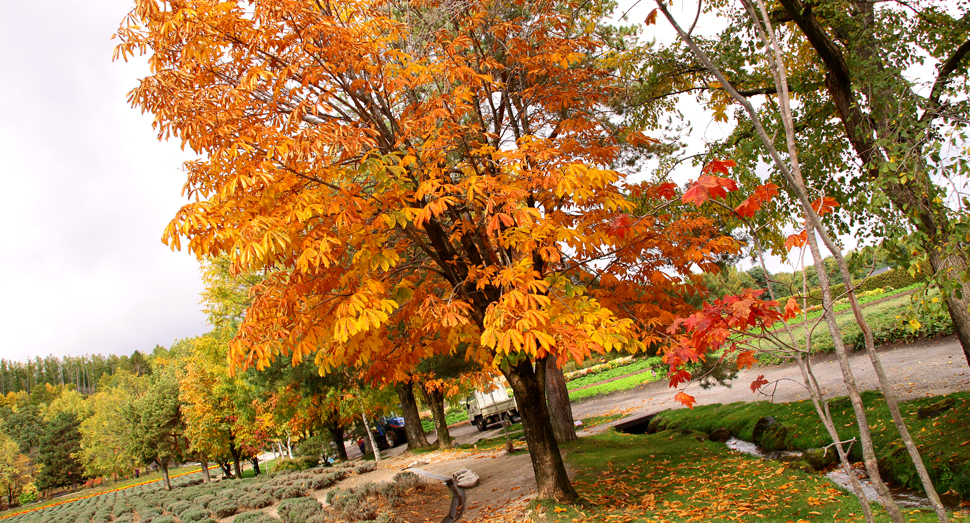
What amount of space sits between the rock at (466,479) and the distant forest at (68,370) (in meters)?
104

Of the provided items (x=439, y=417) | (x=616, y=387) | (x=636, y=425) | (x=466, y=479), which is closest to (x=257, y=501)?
(x=466, y=479)

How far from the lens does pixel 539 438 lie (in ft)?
19.8

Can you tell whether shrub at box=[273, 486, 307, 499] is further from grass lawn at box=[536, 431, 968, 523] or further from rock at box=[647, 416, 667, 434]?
rock at box=[647, 416, 667, 434]

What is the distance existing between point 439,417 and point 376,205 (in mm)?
12816

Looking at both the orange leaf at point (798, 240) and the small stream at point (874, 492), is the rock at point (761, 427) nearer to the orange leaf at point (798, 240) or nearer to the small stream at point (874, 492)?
the small stream at point (874, 492)

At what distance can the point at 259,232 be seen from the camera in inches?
133

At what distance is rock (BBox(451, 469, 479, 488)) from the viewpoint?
8414 millimetres

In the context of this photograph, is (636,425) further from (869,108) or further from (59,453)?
(59,453)

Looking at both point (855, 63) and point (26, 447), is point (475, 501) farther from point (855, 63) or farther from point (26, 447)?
point (26, 447)

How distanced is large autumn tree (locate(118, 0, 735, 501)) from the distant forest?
107 metres

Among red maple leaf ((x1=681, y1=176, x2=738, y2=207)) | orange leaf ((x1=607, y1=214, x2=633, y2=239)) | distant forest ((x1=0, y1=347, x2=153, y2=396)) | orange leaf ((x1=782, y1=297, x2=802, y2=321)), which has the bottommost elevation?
orange leaf ((x1=782, y1=297, x2=802, y2=321))

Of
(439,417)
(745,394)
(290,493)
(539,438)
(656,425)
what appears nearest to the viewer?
(539,438)

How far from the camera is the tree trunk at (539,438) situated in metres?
5.95

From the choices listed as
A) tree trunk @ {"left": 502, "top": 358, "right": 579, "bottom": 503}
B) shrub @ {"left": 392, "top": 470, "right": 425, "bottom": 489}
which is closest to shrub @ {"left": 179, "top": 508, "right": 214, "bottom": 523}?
shrub @ {"left": 392, "top": 470, "right": 425, "bottom": 489}
